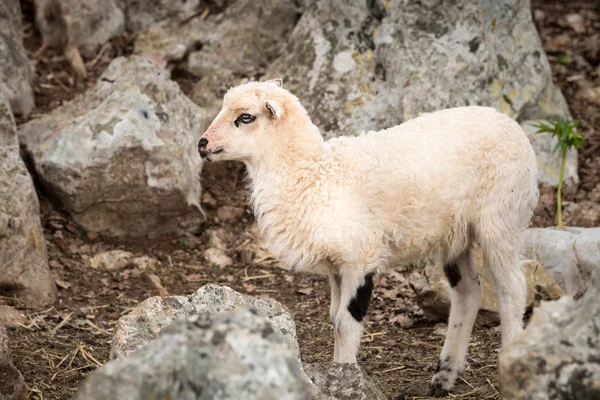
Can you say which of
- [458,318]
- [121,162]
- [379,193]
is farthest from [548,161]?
[121,162]

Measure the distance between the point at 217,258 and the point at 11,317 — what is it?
7.27 feet

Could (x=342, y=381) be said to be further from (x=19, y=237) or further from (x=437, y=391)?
(x=19, y=237)

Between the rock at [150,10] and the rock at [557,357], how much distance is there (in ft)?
26.8

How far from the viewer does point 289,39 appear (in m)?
9.91

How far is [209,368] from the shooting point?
319 cm

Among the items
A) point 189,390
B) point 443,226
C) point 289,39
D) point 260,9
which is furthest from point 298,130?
point 260,9

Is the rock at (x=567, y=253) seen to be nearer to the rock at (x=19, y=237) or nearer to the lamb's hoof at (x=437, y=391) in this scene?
the lamb's hoof at (x=437, y=391)

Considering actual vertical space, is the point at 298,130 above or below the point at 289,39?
above

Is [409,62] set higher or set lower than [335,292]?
higher

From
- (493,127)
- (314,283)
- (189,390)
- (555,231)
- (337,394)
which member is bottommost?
(314,283)

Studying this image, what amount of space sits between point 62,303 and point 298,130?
2955 millimetres

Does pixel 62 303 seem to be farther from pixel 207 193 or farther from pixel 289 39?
pixel 289 39

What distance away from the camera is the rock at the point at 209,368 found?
10.3 feet

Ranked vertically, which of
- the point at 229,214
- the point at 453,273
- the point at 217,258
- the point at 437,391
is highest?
the point at 453,273
